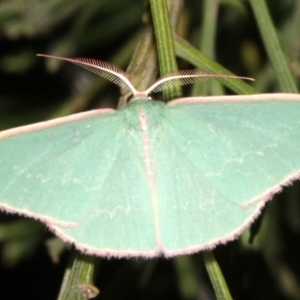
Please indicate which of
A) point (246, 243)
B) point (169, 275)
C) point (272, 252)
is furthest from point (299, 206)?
point (246, 243)

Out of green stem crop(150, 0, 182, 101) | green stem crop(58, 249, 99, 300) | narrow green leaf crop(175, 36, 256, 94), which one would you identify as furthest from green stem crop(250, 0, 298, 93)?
green stem crop(58, 249, 99, 300)

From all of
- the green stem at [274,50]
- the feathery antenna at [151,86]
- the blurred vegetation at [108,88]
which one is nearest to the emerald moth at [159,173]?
the feathery antenna at [151,86]

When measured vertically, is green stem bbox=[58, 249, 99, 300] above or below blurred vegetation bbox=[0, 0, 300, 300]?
above

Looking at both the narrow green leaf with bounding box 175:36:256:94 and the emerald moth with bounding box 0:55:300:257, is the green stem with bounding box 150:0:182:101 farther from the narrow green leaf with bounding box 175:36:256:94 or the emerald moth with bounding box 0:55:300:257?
the narrow green leaf with bounding box 175:36:256:94

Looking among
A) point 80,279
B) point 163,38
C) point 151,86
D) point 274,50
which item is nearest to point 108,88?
point 274,50

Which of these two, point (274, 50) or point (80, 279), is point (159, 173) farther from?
point (274, 50)

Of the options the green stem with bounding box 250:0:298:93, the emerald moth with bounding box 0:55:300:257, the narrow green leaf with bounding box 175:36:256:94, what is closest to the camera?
the emerald moth with bounding box 0:55:300:257

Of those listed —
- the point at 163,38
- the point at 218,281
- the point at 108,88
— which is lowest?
the point at 108,88
